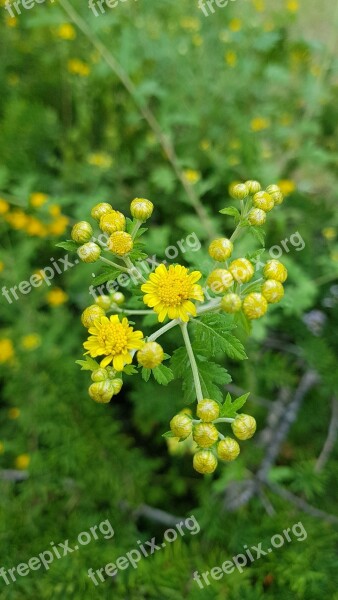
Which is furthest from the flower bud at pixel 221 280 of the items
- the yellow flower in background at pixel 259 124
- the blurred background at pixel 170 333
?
the yellow flower in background at pixel 259 124

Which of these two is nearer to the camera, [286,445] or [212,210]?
[286,445]

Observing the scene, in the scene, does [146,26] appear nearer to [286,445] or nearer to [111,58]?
[111,58]

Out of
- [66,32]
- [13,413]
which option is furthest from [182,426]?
[66,32]

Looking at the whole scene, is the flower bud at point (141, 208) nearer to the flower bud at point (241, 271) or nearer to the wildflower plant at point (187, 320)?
the wildflower plant at point (187, 320)

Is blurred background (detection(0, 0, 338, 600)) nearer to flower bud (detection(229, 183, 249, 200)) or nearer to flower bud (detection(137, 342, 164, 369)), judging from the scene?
flower bud (detection(229, 183, 249, 200))

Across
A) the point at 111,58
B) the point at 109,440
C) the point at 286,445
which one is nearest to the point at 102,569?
the point at 109,440
